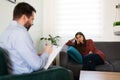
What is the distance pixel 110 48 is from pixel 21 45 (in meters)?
2.94

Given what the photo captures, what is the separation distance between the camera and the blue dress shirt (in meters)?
1.59

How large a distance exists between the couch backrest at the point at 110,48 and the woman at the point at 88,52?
0.26 meters

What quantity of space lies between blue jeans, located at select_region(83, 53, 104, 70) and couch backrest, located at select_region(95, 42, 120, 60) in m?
0.64

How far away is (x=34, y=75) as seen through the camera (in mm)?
1411

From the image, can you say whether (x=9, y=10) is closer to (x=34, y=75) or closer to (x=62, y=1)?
(x=34, y=75)

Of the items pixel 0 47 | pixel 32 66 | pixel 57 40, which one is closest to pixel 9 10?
pixel 0 47

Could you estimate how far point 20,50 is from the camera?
5.20 feet

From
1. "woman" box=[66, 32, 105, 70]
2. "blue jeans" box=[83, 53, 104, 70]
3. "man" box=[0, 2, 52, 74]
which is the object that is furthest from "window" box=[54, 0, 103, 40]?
"man" box=[0, 2, 52, 74]

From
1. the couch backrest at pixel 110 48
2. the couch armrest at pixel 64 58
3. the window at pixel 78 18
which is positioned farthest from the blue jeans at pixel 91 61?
the window at pixel 78 18

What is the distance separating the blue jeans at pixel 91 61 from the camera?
3447mm

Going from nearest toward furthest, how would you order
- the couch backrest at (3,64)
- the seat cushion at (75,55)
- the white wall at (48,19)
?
the couch backrest at (3,64) < the seat cushion at (75,55) < the white wall at (48,19)

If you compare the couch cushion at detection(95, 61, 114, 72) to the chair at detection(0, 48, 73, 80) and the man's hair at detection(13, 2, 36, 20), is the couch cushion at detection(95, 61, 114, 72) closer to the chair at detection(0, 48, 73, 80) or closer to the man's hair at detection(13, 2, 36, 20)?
the chair at detection(0, 48, 73, 80)

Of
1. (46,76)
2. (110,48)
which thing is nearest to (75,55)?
(110,48)

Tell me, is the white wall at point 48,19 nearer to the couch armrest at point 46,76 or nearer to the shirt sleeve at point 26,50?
the shirt sleeve at point 26,50
